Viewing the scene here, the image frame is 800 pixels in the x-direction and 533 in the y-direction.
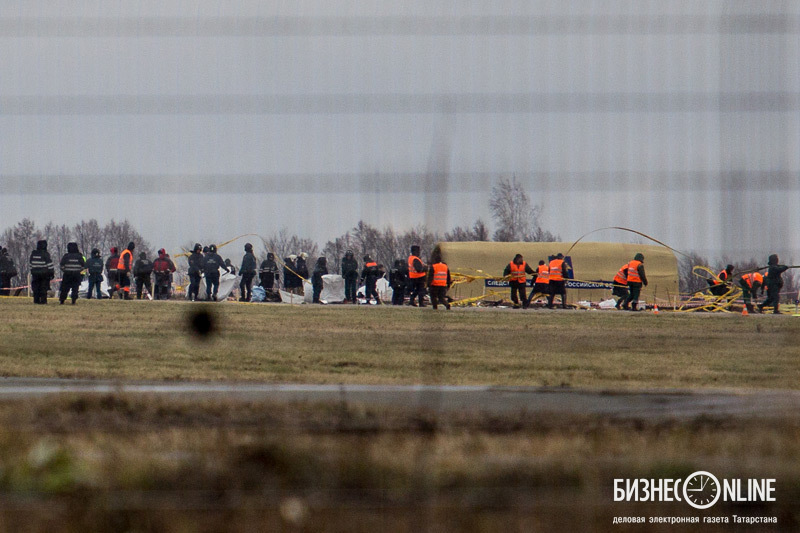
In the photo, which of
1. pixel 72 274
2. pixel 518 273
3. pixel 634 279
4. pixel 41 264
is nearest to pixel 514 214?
pixel 41 264

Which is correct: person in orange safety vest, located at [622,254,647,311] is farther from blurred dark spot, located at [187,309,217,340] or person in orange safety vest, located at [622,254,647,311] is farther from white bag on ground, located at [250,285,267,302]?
white bag on ground, located at [250,285,267,302]

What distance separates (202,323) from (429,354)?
797 centimetres

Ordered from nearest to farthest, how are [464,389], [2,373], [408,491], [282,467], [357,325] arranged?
1. [408,491]
2. [282,467]
3. [464,389]
4. [2,373]
5. [357,325]

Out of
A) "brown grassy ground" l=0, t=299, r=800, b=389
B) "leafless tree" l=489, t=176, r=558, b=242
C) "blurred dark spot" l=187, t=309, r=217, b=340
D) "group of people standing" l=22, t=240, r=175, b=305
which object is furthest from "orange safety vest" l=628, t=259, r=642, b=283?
"leafless tree" l=489, t=176, r=558, b=242

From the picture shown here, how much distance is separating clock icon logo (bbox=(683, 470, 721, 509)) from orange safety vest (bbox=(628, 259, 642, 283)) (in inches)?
588

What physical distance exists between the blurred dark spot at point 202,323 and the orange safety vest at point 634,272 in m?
8.38

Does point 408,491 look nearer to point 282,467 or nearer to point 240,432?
point 282,467

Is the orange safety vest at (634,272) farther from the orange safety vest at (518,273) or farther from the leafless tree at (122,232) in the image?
the leafless tree at (122,232)

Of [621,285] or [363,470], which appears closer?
[363,470]

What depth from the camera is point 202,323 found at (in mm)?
15234

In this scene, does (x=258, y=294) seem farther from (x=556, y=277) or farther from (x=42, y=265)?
(x=42, y=265)

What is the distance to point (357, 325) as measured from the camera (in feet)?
44.8

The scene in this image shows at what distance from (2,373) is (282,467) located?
5.74 metres

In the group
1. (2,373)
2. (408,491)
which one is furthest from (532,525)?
(2,373)
